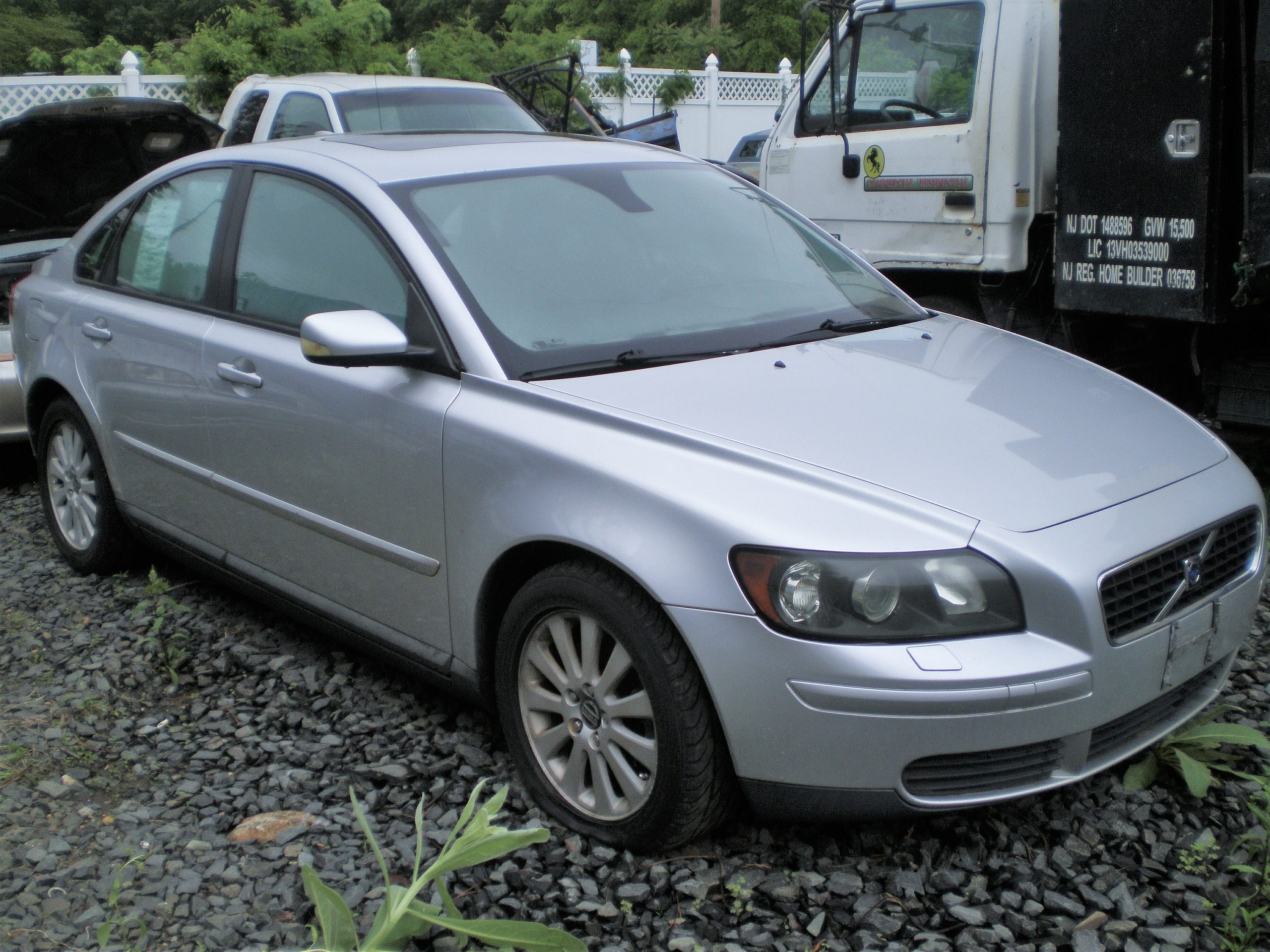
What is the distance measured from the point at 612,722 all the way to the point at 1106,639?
103 cm

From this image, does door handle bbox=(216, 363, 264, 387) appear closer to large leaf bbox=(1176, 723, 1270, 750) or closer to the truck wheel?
large leaf bbox=(1176, 723, 1270, 750)

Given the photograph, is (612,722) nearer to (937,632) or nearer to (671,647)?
(671,647)

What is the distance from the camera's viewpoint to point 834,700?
2438 millimetres

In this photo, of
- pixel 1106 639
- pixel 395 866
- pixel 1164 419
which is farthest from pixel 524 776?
pixel 1164 419

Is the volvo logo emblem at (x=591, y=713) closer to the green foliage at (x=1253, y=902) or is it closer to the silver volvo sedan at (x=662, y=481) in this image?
the silver volvo sedan at (x=662, y=481)

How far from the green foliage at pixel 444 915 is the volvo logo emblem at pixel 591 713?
0.38m

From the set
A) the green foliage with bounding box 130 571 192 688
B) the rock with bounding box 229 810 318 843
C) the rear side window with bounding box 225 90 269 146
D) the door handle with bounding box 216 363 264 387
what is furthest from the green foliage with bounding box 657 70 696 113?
the rock with bounding box 229 810 318 843

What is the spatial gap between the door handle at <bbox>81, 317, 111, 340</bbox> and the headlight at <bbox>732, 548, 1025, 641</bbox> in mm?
2846

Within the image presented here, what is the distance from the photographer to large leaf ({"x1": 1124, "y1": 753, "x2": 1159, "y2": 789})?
3.03 metres

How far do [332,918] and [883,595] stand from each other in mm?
1191

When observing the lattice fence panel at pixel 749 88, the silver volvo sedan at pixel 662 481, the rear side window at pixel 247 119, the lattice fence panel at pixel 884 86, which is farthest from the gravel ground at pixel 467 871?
the lattice fence panel at pixel 749 88

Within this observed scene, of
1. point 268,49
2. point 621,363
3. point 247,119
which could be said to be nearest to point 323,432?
point 621,363

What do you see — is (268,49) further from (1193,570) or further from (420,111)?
(1193,570)

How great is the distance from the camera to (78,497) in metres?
4.77
